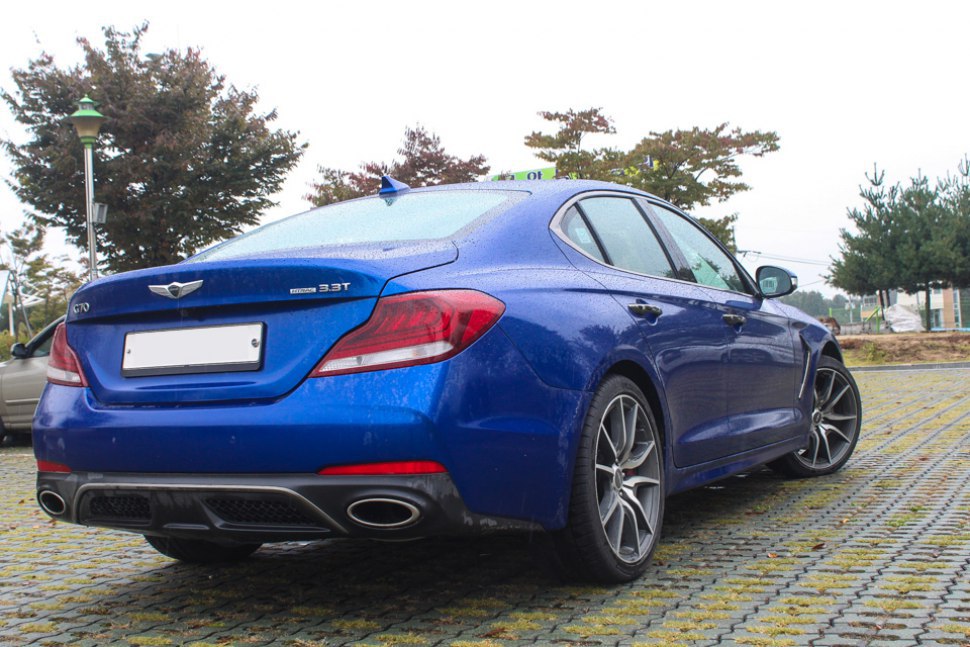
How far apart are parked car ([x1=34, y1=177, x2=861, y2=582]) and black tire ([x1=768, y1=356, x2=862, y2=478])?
2410mm

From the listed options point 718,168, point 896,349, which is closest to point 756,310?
point 896,349

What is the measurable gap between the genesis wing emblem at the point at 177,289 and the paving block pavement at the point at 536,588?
1082 mm

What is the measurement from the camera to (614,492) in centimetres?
395

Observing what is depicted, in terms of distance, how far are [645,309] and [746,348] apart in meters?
1.23

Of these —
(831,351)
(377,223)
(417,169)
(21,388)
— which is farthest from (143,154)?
(377,223)

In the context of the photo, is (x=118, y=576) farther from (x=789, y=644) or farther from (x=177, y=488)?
(x=789, y=644)

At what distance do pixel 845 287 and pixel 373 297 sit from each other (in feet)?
154

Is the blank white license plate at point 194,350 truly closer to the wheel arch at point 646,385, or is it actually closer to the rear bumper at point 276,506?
the rear bumper at point 276,506

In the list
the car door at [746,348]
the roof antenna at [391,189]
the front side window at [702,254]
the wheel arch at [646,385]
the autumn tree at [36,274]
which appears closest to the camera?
the wheel arch at [646,385]

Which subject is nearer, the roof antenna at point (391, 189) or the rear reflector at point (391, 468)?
the rear reflector at point (391, 468)

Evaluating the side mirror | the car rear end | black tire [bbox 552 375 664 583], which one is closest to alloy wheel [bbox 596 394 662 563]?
black tire [bbox 552 375 664 583]

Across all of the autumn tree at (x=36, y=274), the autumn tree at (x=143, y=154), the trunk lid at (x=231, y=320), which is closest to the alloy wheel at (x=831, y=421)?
the trunk lid at (x=231, y=320)

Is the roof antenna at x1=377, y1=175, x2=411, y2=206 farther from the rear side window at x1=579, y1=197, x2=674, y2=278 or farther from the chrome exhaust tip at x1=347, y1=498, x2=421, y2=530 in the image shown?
the chrome exhaust tip at x1=347, y1=498, x2=421, y2=530

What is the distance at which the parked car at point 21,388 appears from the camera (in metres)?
12.4
